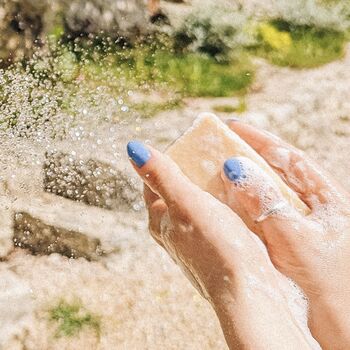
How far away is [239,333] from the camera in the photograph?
4.83 ft

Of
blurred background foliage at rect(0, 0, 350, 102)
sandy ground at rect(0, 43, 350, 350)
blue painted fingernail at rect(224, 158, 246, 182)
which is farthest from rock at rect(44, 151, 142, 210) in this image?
blue painted fingernail at rect(224, 158, 246, 182)

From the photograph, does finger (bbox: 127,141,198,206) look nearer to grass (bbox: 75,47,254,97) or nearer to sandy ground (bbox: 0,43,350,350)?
sandy ground (bbox: 0,43,350,350)

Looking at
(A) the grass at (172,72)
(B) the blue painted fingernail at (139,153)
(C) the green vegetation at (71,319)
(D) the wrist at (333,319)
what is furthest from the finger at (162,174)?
(A) the grass at (172,72)

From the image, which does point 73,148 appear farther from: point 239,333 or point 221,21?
point 239,333

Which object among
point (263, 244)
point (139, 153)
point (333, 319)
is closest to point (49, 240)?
point (139, 153)

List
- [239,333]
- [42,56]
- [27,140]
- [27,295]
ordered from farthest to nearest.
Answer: [42,56] → [27,140] → [27,295] → [239,333]

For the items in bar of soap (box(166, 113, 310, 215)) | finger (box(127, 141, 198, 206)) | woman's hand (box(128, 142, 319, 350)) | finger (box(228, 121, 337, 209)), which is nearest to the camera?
woman's hand (box(128, 142, 319, 350))

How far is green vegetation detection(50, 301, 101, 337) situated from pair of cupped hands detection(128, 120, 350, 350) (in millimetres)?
578

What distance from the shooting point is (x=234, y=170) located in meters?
1.66

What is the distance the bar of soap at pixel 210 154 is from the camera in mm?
1722

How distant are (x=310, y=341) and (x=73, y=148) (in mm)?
1467

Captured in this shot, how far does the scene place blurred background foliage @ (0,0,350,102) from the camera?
296 centimetres

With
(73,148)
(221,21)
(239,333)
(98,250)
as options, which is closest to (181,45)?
(221,21)

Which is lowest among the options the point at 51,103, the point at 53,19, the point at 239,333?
the point at 51,103
